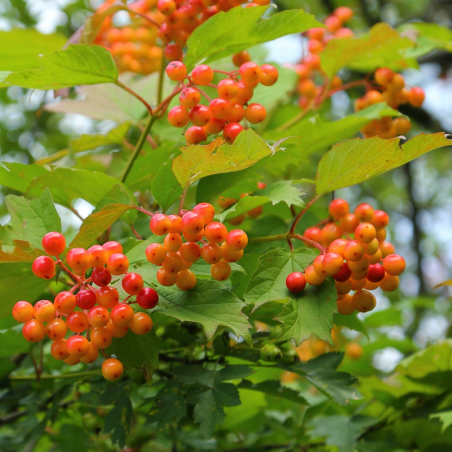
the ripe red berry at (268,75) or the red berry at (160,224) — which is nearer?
the red berry at (160,224)

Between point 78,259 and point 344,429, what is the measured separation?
91 centimetres

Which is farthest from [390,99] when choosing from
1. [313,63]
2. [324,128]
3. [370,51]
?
[313,63]

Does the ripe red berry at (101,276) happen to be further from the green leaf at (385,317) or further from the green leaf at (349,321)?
the green leaf at (385,317)

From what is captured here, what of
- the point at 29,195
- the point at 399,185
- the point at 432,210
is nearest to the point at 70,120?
the point at 29,195

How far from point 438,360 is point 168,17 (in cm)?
122

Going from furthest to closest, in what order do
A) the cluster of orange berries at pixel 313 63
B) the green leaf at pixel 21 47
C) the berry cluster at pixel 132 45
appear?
the berry cluster at pixel 132 45 < the cluster of orange berries at pixel 313 63 < the green leaf at pixel 21 47

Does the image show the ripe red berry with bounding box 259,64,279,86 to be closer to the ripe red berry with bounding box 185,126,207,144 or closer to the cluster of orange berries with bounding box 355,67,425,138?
the ripe red berry with bounding box 185,126,207,144

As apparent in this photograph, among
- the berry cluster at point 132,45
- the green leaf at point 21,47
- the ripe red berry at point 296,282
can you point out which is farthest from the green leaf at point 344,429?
the berry cluster at point 132,45

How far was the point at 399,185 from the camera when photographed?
5520 millimetres

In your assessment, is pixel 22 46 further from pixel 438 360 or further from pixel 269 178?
pixel 438 360

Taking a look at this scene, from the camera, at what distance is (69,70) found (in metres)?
1.00

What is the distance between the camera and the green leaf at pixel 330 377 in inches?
42.3

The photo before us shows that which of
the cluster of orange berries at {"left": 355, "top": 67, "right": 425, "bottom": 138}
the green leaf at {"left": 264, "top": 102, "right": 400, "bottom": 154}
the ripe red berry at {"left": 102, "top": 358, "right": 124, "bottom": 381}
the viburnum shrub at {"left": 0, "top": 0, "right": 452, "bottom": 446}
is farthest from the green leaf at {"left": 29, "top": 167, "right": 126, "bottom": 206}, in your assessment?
the cluster of orange berries at {"left": 355, "top": 67, "right": 425, "bottom": 138}

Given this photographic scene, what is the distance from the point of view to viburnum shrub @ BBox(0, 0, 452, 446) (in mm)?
835
